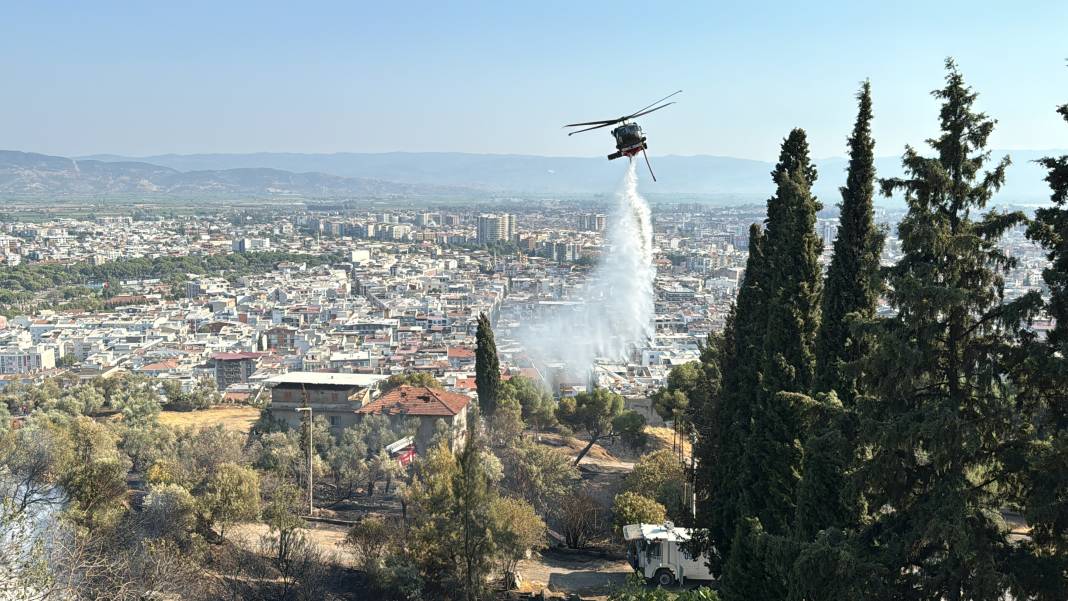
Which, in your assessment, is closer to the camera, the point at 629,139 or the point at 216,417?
the point at 629,139

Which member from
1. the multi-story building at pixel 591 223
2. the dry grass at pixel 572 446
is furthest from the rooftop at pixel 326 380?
the multi-story building at pixel 591 223

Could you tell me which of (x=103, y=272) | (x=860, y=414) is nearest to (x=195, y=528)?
(x=860, y=414)

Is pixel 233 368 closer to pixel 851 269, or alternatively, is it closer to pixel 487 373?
pixel 487 373

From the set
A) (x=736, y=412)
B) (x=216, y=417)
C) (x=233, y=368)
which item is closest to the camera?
(x=736, y=412)

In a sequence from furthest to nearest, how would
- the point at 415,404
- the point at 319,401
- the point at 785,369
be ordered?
the point at 415,404 < the point at 319,401 < the point at 785,369

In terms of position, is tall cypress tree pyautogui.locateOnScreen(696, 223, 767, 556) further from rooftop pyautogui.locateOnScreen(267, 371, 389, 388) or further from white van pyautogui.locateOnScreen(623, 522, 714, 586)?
rooftop pyautogui.locateOnScreen(267, 371, 389, 388)

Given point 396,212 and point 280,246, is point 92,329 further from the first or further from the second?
point 396,212

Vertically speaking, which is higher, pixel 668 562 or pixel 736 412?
pixel 736 412

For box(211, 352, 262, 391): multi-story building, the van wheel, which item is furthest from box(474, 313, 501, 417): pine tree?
box(211, 352, 262, 391): multi-story building

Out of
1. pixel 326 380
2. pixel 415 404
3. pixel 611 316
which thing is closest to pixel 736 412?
pixel 415 404
